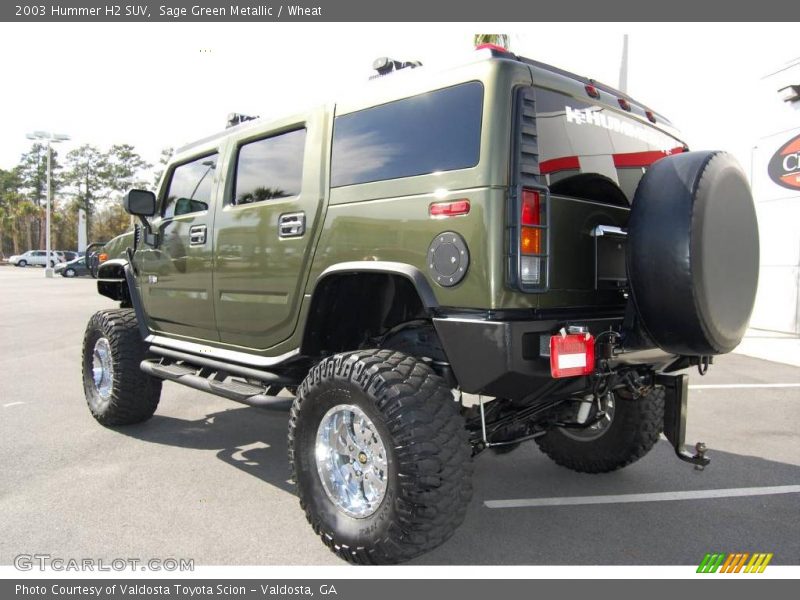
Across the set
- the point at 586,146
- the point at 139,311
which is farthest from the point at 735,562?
the point at 139,311

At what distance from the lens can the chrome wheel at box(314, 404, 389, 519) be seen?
282 centimetres

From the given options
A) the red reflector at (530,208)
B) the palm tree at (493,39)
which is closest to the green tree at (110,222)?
the palm tree at (493,39)

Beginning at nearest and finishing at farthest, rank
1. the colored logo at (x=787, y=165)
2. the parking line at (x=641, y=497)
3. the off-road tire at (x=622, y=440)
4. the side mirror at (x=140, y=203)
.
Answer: the parking line at (x=641, y=497) → the off-road tire at (x=622, y=440) → the side mirror at (x=140, y=203) → the colored logo at (x=787, y=165)

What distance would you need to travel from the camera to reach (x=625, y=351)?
2775mm

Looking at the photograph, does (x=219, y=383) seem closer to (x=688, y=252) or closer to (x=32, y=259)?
(x=688, y=252)

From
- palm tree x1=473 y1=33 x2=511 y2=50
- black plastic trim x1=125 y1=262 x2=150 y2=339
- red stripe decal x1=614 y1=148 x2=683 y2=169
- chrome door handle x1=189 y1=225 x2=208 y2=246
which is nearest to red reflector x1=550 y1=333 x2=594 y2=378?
red stripe decal x1=614 y1=148 x2=683 y2=169

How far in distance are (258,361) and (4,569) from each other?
1.57m

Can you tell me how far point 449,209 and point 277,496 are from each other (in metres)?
2.17

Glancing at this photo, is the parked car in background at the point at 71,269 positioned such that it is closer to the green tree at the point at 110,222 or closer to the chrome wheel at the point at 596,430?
the green tree at the point at 110,222

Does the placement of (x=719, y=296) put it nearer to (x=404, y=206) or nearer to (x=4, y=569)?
(x=404, y=206)

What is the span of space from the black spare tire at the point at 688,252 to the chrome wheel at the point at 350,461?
139 cm

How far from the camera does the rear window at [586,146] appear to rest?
2.68 meters

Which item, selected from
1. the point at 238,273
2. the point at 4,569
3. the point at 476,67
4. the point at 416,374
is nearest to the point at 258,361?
the point at 238,273

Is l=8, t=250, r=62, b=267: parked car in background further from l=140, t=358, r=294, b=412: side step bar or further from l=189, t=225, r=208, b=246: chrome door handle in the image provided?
l=189, t=225, r=208, b=246: chrome door handle
